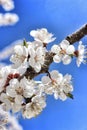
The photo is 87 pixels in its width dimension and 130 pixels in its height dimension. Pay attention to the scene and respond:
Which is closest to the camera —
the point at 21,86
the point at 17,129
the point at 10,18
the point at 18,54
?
the point at 21,86

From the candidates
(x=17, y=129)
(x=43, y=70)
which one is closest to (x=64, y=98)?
(x=43, y=70)

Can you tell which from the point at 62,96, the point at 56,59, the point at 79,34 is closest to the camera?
the point at 79,34

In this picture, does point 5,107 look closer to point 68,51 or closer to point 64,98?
point 64,98

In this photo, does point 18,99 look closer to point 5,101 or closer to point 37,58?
point 5,101

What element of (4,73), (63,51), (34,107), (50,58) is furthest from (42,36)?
(34,107)

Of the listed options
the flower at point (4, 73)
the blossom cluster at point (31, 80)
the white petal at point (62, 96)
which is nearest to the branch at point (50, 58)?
the blossom cluster at point (31, 80)

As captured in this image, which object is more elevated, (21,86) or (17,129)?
(17,129)
